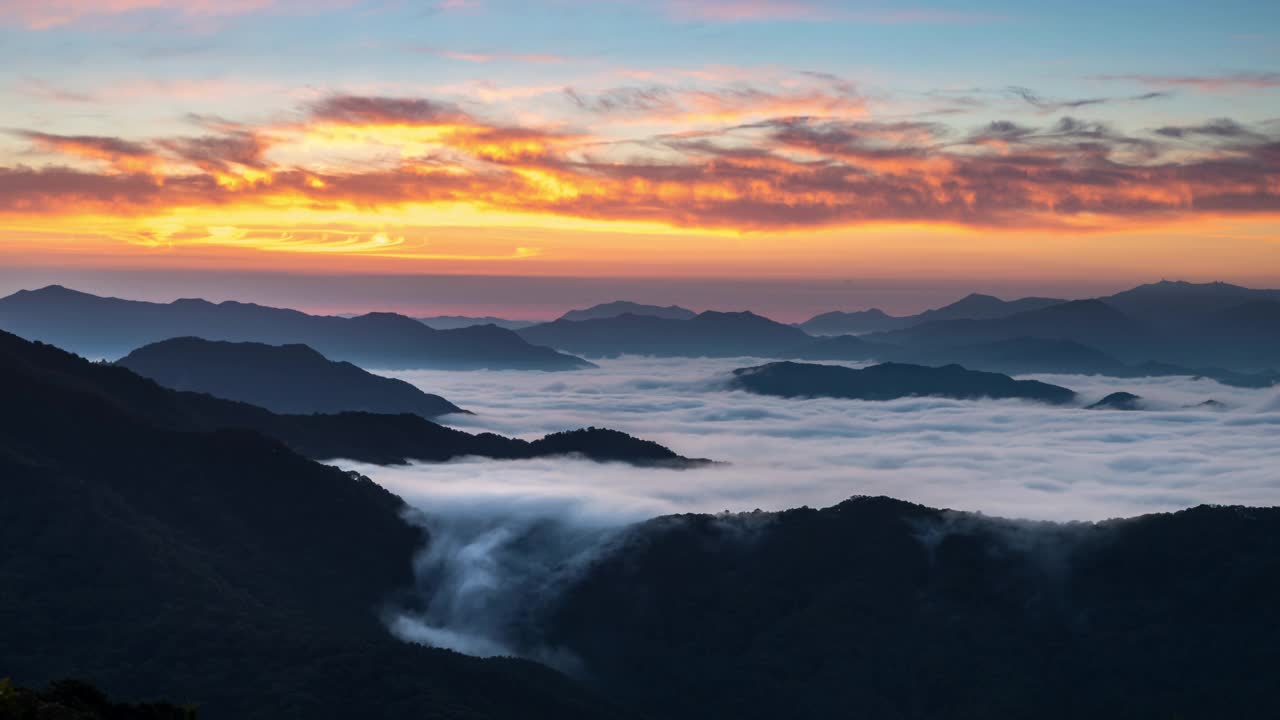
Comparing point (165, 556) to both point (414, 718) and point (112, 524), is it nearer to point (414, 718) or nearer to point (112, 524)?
point (112, 524)

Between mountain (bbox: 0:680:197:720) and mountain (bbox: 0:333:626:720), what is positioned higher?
mountain (bbox: 0:680:197:720)

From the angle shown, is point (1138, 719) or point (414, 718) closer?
point (414, 718)

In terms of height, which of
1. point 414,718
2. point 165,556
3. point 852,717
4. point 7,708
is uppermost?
point 7,708

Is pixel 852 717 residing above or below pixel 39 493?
below

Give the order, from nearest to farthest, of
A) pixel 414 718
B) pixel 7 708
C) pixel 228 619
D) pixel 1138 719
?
pixel 7 708 < pixel 414 718 < pixel 228 619 < pixel 1138 719

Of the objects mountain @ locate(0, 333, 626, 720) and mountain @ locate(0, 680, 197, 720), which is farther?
mountain @ locate(0, 333, 626, 720)

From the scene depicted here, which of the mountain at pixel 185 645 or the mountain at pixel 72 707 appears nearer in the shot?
the mountain at pixel 72 707

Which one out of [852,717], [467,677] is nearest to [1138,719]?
[852,717]

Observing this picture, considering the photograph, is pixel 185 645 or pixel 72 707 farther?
pixel 185 645

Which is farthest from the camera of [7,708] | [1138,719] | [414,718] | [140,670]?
[1138,719]

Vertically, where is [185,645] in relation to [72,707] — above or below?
below

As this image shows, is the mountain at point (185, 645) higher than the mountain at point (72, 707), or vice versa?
the mountain at point (72, 707)
